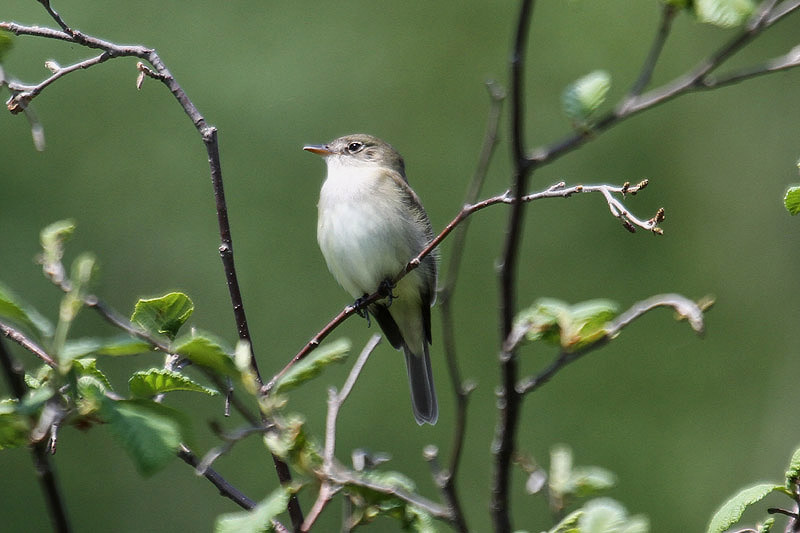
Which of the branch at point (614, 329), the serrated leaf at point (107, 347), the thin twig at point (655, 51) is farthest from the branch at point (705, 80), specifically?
the serrated leaf at point (107, 347)

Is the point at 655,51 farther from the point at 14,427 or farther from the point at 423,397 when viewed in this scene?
the point at 423,397

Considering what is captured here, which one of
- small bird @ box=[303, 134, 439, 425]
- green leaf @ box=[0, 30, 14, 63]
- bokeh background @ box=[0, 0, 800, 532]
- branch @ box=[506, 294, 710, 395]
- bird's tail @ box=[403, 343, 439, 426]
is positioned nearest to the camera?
branch @ box=[506, 294, 710, 395]


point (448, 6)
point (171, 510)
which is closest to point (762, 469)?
point (171, 510)

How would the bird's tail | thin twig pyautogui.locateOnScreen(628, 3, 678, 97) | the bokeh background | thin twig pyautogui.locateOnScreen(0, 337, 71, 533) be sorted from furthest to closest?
1. the bokeh background
2. the bird's tail
3. thin twig pyautogui.locateOnScreen(628, 3, 678, 97)
4. thin twig pyautogui.locateOnScreen(0, 337, 71, 533)

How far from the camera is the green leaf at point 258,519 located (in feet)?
4.53

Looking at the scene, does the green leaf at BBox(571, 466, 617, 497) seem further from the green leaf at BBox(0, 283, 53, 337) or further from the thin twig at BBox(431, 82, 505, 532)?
the green leaf at BBox(0, 283, 53, 337)

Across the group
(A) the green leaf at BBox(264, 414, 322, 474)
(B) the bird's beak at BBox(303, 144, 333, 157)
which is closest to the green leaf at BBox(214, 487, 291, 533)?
(A) the green leaf at BBox(264, 414, 322, 474)

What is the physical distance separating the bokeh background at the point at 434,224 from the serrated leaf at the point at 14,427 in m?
8.12

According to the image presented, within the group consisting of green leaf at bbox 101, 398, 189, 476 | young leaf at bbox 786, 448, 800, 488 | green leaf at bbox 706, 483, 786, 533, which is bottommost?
green leaf at bbox 706, 483, 786, 533

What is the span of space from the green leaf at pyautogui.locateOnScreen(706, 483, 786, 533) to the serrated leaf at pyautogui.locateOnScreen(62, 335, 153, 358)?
0.89 m

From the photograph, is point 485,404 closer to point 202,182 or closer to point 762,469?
point 762,469

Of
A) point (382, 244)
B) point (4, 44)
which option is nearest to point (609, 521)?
point (4, 44)

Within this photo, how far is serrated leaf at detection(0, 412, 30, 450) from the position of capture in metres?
1.34

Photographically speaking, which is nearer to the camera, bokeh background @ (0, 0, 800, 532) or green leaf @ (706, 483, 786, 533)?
green leaf @ (706, 483, 786, 533)
